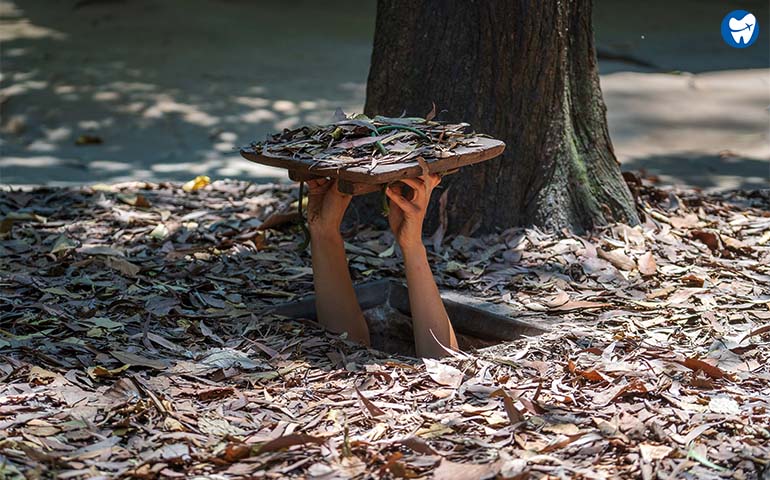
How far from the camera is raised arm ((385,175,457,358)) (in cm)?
338

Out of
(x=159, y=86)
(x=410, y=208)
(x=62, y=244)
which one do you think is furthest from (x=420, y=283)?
(x=159, y=86)

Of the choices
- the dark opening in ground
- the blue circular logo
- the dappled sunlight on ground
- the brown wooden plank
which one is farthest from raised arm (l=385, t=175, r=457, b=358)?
the blue circular logo

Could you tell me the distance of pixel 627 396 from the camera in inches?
115

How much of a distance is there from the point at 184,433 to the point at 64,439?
32 centimetres

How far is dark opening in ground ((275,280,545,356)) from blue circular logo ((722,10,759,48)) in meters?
7.47

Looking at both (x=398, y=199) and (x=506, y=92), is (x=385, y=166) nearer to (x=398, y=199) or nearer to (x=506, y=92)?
(x=398, y=199)

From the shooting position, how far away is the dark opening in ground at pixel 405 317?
3.70 metres

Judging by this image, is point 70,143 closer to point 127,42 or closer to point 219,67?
point 219,67

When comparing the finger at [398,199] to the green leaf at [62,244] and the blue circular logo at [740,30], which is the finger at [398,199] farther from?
the blue circular logo at [740,30]

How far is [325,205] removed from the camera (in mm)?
3572

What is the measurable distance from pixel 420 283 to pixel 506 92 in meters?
1.35

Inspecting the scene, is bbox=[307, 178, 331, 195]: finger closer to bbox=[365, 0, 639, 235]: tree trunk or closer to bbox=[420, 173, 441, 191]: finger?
bbox=[420, 173, 441, 191]: finger

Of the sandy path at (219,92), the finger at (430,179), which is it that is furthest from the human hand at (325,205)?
the sandy path at (219,92)

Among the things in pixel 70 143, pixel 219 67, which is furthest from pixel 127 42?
pixel 70 143
